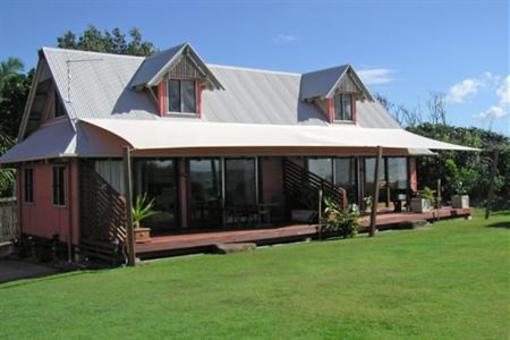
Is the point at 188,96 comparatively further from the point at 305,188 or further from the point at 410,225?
the point at 410,225

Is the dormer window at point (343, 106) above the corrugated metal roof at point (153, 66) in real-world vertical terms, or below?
below

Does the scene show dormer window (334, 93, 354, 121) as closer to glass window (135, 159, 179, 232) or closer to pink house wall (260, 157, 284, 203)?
pink house wall (260, 157, 284, 203)

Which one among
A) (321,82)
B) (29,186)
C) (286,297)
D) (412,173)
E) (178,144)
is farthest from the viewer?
(412,173)

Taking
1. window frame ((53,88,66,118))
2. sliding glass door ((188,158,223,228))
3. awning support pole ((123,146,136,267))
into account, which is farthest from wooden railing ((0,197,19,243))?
awning support pole ((123,146,136,267))

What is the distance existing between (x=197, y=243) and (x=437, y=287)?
281 inches

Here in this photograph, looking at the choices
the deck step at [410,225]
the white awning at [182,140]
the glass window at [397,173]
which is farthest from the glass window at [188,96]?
the glass window at [397,173]

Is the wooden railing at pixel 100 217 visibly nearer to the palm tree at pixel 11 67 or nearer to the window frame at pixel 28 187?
the window frame at pixel 28 187

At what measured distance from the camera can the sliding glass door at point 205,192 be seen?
18422mm

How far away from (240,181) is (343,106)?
571 cm

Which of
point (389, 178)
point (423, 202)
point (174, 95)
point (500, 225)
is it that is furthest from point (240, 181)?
point (500, 225)

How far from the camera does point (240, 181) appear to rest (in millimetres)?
19531

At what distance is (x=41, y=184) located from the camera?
18.6 m

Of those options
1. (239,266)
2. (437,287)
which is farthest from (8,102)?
(437,287)

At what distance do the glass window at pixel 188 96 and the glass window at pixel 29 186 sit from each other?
17.4 feet
